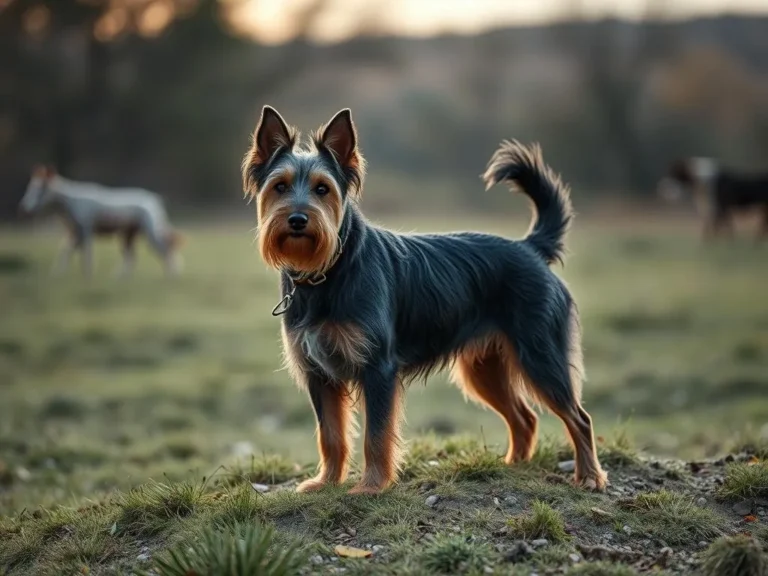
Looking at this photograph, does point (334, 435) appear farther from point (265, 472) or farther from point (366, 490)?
point (265, 472)

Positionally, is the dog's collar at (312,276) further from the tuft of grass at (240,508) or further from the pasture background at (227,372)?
the pasture background at (227,372)

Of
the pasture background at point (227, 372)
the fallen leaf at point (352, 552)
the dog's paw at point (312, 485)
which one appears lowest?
the pasture background at point (227, 372)

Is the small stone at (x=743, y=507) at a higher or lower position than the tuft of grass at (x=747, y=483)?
lower

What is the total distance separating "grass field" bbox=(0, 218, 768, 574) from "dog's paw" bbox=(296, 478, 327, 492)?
1.09 feet

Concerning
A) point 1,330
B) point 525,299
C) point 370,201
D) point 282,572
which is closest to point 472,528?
point 282,572

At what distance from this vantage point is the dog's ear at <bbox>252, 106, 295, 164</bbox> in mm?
6141

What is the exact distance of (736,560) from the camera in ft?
16.3

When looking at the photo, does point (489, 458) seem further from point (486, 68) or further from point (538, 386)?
point (486, 68)

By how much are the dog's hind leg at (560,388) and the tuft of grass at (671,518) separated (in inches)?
18.1

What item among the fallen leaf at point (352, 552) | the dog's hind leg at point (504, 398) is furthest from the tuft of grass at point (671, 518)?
the fallen leaf at point (352, 552)

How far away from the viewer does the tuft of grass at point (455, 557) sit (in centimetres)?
506

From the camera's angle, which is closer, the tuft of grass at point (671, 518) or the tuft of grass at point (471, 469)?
the tuft of grass at point (671, 518)

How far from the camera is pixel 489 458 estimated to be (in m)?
6.61

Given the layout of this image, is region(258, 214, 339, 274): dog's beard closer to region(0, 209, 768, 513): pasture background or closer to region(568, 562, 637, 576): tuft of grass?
region(0, 209, 768, 513): pasture background
